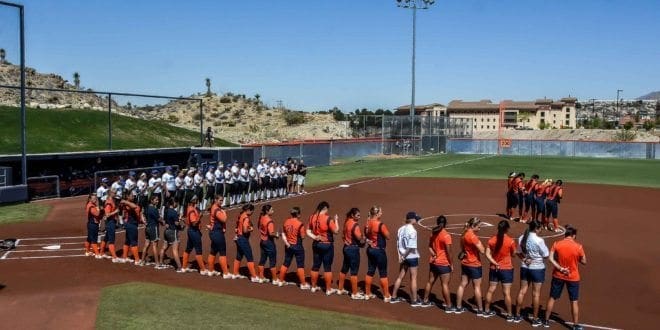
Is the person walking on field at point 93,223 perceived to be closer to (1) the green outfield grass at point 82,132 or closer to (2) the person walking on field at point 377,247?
A: (2) the person walking on field at point 377,247

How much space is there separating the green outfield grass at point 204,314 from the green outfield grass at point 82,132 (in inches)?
1132

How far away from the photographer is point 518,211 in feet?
84.1

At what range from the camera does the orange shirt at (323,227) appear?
13.7 meters

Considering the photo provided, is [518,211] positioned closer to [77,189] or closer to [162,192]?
[162,192]

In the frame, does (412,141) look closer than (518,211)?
No

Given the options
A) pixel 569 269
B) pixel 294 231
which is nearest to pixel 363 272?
pixel 294 231

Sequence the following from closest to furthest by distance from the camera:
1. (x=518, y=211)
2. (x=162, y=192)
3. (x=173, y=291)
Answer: (x=173, y=291) → (x=162, y=192) → (x=518, y=211)

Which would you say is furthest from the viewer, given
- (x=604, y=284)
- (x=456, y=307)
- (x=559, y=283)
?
(x=604, y=284)

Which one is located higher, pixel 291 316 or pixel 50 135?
pixel 50 135

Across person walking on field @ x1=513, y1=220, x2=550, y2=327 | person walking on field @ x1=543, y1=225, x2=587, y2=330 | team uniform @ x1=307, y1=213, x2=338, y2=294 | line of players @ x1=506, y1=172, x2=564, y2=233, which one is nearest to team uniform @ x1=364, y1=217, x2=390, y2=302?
team uniform @ x1=307, y1=213, x2=338, y2=294

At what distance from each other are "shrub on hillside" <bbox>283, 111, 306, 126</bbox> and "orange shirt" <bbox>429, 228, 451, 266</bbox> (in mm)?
77939

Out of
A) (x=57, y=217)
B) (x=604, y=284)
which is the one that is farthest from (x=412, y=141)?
(x=604, y=284)

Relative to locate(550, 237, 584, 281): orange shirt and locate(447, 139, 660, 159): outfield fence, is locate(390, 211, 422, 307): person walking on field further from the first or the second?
locate(447, 139, 660, 159): outfield fence

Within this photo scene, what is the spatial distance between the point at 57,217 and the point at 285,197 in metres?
10.3
